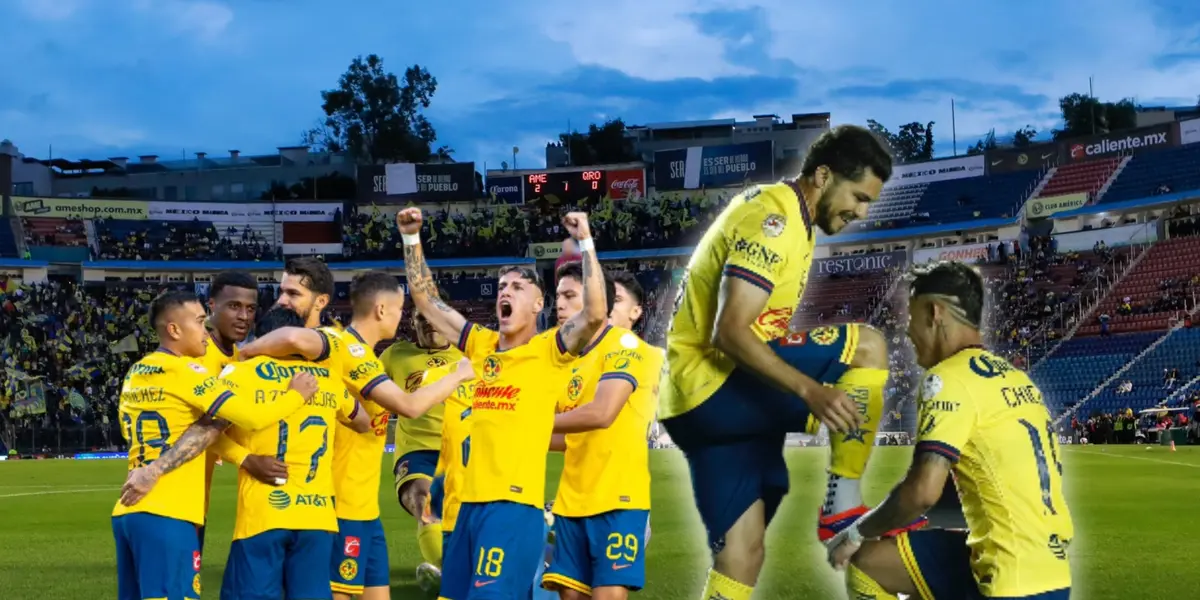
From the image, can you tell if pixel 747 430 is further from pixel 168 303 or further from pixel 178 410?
pixel 168 303

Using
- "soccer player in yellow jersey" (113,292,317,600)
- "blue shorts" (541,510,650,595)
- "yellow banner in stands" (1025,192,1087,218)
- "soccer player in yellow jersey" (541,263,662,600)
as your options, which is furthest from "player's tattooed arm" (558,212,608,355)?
"yellow banner in stands" (1025,192,1087,218)

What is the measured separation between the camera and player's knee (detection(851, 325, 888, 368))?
5.81m

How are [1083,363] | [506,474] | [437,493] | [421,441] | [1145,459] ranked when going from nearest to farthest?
[506,474], [437,493], [421,441], [1145,459], [1083,363]

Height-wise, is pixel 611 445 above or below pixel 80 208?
below

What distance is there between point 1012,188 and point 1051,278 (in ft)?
34.0

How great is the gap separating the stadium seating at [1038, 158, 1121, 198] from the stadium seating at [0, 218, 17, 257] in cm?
5258

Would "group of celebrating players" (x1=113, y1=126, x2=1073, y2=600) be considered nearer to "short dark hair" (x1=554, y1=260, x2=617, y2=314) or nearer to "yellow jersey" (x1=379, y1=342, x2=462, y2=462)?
"short dark hair" (x1=554, y1=260, x2=617, y2=314)

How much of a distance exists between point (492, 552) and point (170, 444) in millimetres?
1947

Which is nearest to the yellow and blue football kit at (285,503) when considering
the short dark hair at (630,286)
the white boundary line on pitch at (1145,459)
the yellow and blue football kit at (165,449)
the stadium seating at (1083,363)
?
the yellow and blue football kit at (165,449)

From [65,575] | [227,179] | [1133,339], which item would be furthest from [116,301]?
[65,575]

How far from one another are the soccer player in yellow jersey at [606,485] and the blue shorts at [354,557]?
66.7 inches

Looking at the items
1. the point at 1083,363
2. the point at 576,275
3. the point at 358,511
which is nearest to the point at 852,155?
the point at 576,275

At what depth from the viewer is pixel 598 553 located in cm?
721

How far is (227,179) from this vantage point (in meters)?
87.6
